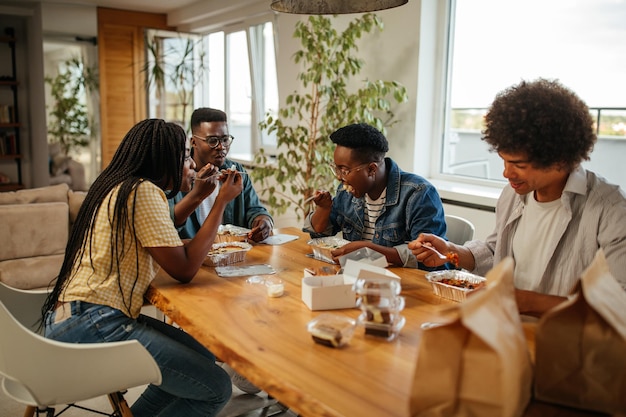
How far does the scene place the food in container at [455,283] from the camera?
1.69m

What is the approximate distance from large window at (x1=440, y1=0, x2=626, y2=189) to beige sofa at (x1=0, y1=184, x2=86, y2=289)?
8.41 ft

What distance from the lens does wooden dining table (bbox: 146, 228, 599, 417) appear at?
44.1 inches

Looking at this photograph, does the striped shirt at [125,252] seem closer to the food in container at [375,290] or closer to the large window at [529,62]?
the food in container at [375,290]

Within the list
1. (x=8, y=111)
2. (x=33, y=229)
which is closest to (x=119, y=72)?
(x=8, y=111)

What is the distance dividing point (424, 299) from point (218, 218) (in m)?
0.70

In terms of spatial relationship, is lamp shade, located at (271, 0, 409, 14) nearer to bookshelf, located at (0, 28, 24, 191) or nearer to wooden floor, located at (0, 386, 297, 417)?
wooden floor, located at (0, 386, 297, 417)

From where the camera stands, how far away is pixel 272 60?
5688 mm

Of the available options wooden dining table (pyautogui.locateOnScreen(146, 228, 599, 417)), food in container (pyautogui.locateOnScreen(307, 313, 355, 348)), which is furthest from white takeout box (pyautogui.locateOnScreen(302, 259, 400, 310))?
food in container (pyautogui.locateOnScreen(307, 313, 355, 348))

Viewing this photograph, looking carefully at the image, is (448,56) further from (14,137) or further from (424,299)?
(14,137)

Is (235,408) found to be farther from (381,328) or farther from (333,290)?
(381,328)

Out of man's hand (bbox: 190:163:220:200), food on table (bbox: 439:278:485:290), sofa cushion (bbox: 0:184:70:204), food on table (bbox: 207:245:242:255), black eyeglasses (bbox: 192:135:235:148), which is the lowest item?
sofa cushion (bbox: 0:184:70:204)

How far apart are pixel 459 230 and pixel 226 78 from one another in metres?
4.46

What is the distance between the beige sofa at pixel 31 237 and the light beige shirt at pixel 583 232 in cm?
287

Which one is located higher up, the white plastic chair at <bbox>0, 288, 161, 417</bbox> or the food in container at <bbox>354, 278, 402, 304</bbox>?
the food in container at <bbox>354, 278, 402, 304</bbox>
